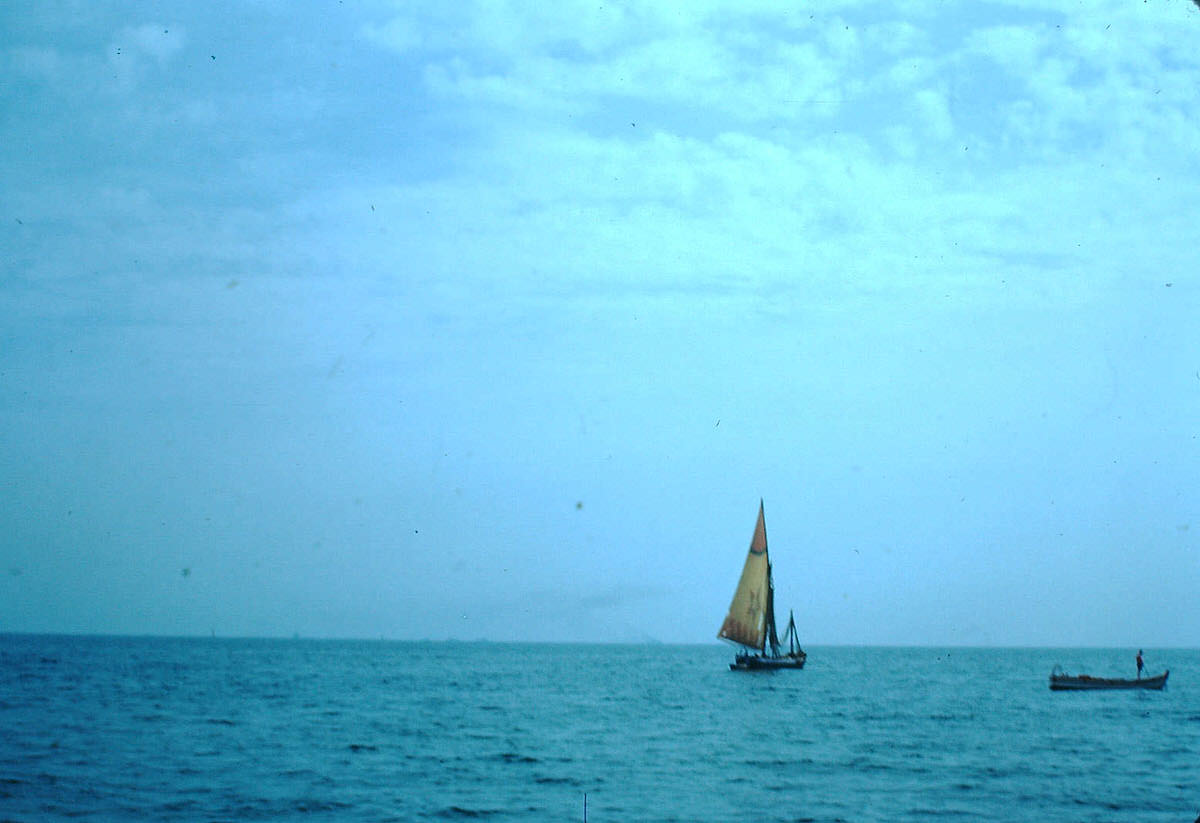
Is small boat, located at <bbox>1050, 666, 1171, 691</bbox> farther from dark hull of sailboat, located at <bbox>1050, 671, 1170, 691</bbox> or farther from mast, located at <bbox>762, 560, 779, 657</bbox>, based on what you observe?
mast, located at <bbox>762, 560, 779, 657</bbox>

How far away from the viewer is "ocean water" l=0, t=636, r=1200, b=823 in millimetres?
27359

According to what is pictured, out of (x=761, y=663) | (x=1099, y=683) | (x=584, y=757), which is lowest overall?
(x=1099, y=683)

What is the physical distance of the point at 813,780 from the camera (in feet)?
105

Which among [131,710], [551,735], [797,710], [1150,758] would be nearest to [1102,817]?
[1150,758]

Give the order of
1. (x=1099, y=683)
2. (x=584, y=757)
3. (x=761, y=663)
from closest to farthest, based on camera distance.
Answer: (x=584, y=757) < (x=1099, y=683) < (x=761, y=663)

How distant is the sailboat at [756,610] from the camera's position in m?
77.8

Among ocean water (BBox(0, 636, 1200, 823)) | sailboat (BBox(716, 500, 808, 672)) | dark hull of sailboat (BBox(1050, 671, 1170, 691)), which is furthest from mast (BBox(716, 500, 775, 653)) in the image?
dark hull of sailboat (BBox(1050, 671, 1170, 691))

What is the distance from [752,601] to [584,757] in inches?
1746

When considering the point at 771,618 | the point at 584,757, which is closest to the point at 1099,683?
the point at 771,618

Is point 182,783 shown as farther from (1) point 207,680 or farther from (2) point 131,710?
(1) point 207,680

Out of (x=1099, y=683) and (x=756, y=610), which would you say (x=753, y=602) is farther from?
(x=1099, y=683)

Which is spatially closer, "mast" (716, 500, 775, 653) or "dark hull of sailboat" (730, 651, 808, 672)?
"mast" (716, 500, 775, 653)

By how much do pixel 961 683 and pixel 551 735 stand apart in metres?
61.6

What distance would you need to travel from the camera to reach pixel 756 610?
80188mm
